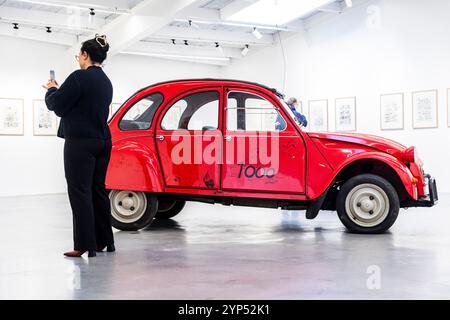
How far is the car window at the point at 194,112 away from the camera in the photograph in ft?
21.9

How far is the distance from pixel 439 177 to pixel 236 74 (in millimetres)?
7064

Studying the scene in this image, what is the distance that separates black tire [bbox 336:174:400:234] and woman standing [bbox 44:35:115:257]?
105 inches

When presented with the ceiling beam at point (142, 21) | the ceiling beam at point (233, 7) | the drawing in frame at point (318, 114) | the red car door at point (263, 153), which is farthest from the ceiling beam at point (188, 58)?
the red car door at point (263, 153)

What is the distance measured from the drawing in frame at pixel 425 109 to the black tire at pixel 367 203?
6785 mm

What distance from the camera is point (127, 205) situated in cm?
670

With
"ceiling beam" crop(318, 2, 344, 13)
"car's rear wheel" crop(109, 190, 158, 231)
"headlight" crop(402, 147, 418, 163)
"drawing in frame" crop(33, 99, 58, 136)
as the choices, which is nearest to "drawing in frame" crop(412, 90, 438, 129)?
"ceiling beam" crop(318, 2, 344, 13)

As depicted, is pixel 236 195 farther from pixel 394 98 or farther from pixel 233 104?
pixel 394 98

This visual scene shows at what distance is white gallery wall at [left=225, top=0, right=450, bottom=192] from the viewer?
12.3 metres

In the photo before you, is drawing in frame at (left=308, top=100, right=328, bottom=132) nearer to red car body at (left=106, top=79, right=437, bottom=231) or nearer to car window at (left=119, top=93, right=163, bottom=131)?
red car body at (left=106, top=79, right=437, bottom=231)

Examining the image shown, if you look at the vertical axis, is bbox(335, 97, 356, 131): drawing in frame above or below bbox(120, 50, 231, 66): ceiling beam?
below

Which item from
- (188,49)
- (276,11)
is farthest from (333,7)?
(188,49)

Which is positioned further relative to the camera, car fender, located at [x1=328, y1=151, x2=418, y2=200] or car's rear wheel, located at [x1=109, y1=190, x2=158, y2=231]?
car's rear wheel, located at [x1=109, y1=190, x2=158, y2=231]

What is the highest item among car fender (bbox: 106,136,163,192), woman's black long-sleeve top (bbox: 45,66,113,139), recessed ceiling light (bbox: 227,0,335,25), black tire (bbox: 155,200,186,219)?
recessed ceiling light (bbox: 227,0,335,25)
